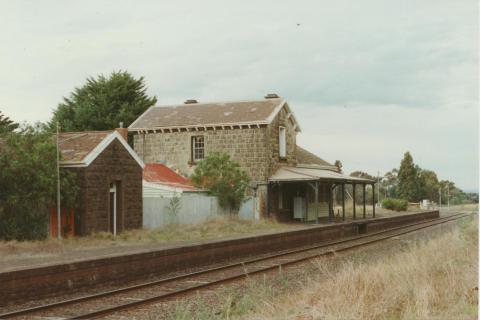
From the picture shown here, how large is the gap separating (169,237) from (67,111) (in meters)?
28.8

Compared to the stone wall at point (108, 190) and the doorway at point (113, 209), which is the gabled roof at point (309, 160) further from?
the doorway at point (113, 209)

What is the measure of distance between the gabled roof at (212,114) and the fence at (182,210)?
17.3 ft

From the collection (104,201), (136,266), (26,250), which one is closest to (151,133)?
(104,201)

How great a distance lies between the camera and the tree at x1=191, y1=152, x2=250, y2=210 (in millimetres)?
29156

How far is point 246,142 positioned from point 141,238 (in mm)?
→ 11827

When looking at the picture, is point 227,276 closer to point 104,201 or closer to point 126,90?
point 104,201

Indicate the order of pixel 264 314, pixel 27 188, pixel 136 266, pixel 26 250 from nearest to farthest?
pixel 264 314
pixel 136 266
pixel 26 250
pixel 27 188

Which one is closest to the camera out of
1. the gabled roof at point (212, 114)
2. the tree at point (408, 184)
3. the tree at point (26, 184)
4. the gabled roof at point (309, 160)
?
the tree at point (26, 184)

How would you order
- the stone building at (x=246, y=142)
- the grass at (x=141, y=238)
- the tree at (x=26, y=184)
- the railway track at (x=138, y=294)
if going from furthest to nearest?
the stone building at (x=246, y=142)
the tree at (x=26, y=184)
the grass at (x=141, y=238)
the railway track at (x=138, y=294)

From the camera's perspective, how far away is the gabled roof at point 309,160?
38.5 metres

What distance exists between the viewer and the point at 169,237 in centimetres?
2242

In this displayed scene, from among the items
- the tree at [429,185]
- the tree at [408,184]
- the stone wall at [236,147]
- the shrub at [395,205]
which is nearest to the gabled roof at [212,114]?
the stone wall at [236,147]

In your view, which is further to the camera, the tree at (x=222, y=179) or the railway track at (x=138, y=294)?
the tree at (x=222, y=179)

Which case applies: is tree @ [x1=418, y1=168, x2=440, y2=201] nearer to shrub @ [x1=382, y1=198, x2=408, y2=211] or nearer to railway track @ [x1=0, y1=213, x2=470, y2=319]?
shrub @ [x1=382, y1=198, x2=408, y2=211]
